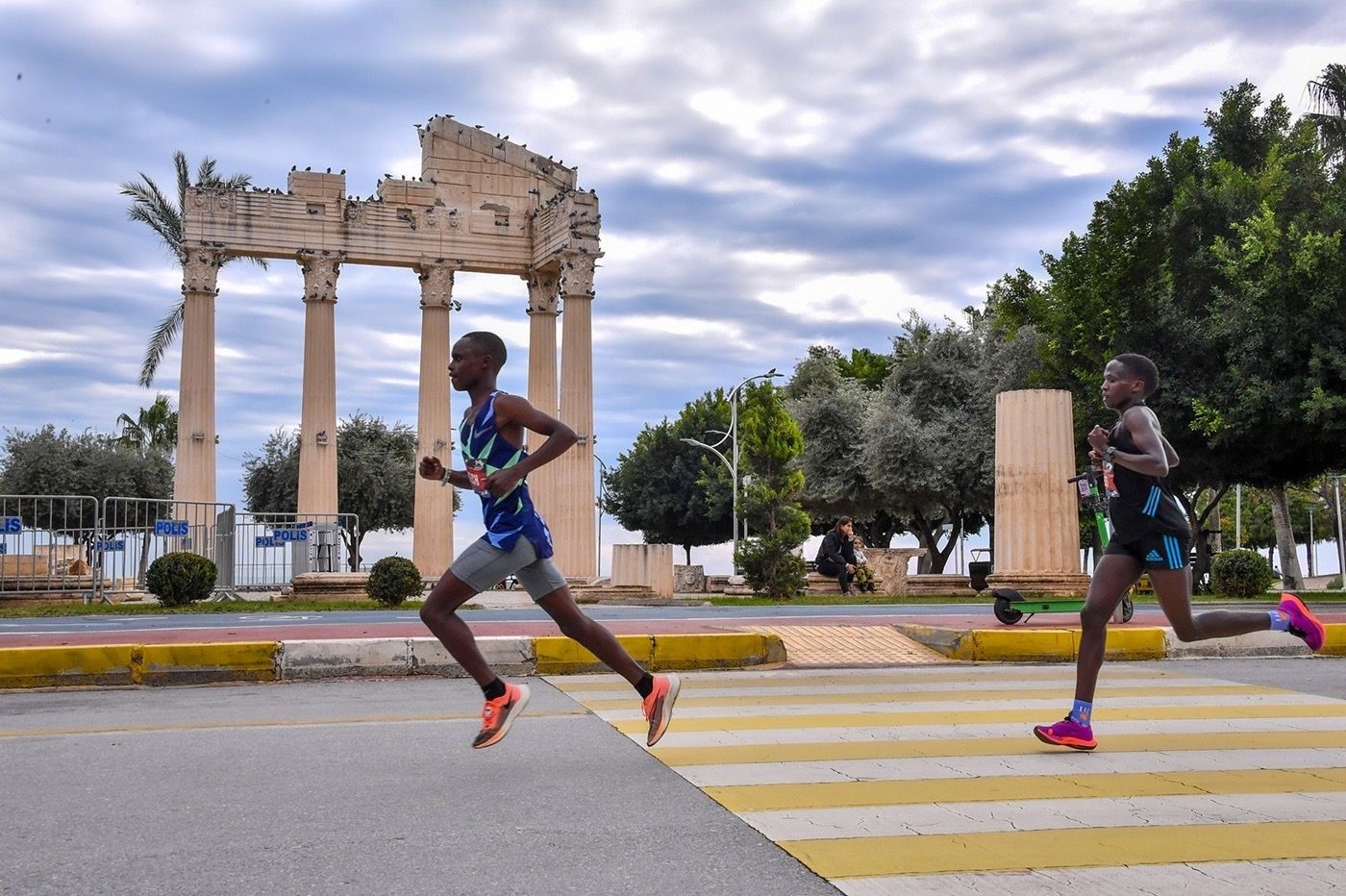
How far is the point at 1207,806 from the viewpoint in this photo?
211 inches

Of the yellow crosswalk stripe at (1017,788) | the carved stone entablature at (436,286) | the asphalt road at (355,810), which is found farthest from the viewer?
the carved stone entablature at (436,286)

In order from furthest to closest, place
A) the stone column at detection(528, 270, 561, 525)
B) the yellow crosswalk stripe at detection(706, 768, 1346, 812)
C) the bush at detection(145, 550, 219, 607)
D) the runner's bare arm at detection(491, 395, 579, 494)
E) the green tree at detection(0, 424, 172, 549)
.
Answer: the green tree at detection(0, 424, 172, 549) → the stone column at detection(528, 270, 561, 525) → the bush at detection(145, 550, 219, 607) → the runner's bare arm at detection(491, 395, 579, 494) → the yellow crosswalk stripe at detection(706, 768, 1346, 812)

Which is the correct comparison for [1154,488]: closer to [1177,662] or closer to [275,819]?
[275,819]

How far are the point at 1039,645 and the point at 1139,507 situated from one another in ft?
18.7

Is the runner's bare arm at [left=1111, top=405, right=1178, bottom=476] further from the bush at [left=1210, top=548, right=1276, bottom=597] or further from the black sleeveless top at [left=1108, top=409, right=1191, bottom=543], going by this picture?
the bush at [left=1210, top=548, right=1276, bottom=597]

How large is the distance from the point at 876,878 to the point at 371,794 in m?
2.38

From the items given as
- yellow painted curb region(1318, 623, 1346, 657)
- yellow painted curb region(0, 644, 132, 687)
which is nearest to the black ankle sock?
yellow painted curb region(0, 644, 132, 687)

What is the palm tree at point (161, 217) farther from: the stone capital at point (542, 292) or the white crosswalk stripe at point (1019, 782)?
the white crosswalk stripe at point (1019, 782)

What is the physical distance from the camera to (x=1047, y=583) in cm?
2070

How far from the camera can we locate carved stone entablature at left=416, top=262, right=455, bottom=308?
123 ft

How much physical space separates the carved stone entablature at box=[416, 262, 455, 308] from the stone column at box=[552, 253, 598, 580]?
144 inches

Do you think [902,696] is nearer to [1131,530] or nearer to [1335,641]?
[1131,530]

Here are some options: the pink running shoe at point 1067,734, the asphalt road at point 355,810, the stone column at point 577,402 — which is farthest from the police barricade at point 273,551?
the pink running shoe at point 1067,734

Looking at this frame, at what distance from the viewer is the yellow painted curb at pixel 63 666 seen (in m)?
10.2
